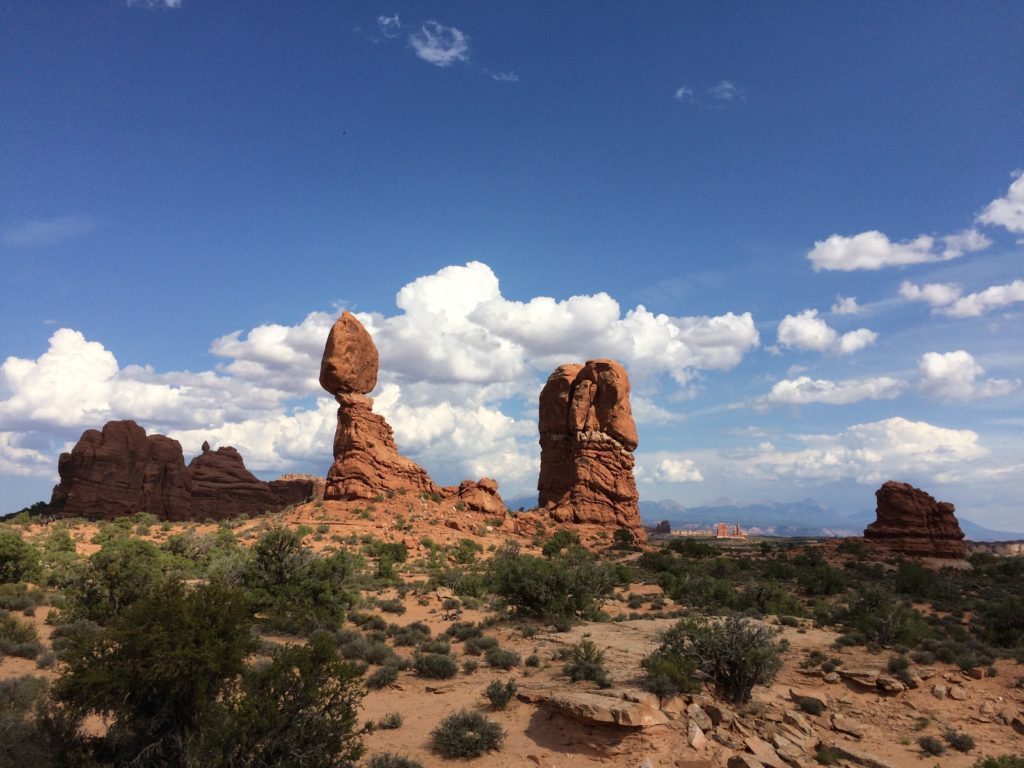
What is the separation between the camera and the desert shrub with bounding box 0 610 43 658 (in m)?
12.7

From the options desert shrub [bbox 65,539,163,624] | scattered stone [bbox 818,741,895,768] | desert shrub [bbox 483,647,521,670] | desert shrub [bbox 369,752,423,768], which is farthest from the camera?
desert shrub [bbox 65,539,163,624]

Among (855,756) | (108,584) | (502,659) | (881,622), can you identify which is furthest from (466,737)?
(881,622)

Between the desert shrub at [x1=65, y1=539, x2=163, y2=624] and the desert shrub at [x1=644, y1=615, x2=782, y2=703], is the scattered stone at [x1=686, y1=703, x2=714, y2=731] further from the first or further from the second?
the desert shrub at [x1=65, y1=539, x2=163, y2=624]

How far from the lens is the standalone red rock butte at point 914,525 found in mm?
41594

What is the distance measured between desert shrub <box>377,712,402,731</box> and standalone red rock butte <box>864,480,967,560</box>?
42.0m

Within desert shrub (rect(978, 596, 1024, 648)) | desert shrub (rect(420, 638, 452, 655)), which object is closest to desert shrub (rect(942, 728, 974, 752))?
desert shrub (rect(978, 596, 1024, 648))

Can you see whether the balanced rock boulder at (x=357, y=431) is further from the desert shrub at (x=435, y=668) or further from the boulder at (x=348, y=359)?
the desert shrub at (x=435, y=668)

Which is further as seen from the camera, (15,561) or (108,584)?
(15,561)

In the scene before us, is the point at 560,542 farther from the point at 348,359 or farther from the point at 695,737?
the point at 695,737

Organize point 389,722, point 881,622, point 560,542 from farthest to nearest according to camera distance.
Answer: point 560,542, point 881,622, point 389,722

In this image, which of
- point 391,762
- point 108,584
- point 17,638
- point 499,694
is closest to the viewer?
point 391,762

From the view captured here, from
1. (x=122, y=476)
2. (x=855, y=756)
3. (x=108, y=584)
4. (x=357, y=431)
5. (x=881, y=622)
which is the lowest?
(x=855, y=756)

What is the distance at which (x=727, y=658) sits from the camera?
40.4ft

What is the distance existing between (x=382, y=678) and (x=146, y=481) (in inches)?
2390
